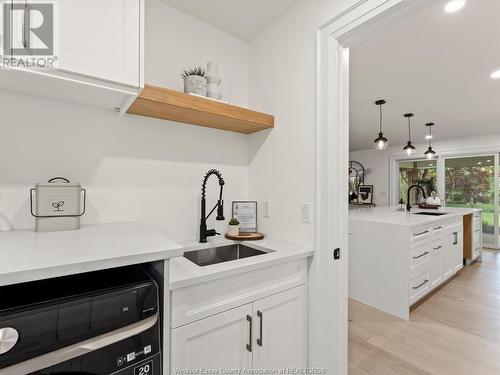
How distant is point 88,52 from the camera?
984mm

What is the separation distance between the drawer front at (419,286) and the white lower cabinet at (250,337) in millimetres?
1593

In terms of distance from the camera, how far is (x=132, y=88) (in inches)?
43.2

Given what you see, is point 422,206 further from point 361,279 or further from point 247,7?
point 247,7

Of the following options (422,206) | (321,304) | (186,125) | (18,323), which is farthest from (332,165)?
(422,206)

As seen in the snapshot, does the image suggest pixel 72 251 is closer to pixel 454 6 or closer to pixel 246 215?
pixel 246 215

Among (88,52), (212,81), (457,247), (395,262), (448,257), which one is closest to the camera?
(88,52)

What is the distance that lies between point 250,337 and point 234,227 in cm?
69

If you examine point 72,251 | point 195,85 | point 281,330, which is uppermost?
point 195,85

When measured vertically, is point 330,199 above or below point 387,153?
below

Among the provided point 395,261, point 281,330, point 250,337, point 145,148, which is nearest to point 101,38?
point 145,148

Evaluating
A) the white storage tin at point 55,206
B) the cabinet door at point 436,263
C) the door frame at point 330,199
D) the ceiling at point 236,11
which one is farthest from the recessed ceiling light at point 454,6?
the white storage tin at point 55,206

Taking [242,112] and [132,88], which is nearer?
[132,88]

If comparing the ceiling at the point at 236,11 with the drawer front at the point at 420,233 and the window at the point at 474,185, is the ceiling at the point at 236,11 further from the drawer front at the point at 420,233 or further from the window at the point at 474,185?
the window at the point at 474,185

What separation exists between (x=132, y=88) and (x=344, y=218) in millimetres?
1238
